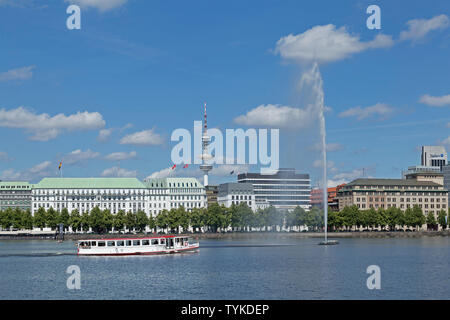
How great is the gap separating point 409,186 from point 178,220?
72834 millimetres

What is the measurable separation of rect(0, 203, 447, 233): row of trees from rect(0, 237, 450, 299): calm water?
81569mm

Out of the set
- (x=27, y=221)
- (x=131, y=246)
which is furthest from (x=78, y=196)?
(x=131, y=246)

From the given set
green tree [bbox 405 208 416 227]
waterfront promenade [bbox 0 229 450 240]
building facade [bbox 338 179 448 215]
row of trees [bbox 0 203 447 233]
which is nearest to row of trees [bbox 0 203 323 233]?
row of trees [bbox 0 203 447 233]

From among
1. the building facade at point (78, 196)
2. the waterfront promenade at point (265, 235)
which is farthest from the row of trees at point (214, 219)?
the building facade at point (78, 196)

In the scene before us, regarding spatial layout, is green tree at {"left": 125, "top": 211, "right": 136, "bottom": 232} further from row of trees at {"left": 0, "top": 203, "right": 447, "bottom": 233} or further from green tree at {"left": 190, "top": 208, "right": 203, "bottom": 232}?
green tree at {"left": 190, "top": 208, "right": 203, "bottom": 232}

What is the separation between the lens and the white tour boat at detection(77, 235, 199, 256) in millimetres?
86812

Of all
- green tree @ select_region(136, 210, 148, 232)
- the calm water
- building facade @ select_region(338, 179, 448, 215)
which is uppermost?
building facade @ select_region(338, 179, 448, 215)

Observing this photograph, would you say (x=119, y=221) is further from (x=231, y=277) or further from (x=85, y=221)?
(x=231, y=277)

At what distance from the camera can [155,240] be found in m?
91.0

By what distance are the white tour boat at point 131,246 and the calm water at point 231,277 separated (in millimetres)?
6458

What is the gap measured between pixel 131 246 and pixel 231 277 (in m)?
33.5
